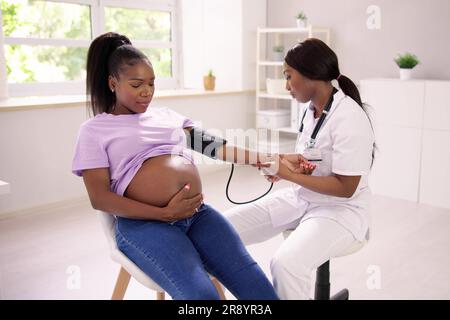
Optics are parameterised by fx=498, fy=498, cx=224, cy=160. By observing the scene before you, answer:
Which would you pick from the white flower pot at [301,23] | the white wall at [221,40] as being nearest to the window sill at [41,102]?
the white wall at [221,40]

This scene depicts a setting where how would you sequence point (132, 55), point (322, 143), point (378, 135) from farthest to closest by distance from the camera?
1. point (378, 135)
2. point (322, 143)
3. point (132, 55)

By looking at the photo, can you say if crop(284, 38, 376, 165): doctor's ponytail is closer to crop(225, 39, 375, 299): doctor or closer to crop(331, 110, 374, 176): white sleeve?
crop(225, 39, 375, 299): doctor

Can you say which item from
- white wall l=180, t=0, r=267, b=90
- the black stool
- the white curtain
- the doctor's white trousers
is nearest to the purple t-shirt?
the doctor's white trousers

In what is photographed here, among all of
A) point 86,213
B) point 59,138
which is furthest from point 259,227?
point 59,138

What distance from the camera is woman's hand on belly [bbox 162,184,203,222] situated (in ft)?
4.70

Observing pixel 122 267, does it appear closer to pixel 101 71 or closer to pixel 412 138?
pixel 101 71

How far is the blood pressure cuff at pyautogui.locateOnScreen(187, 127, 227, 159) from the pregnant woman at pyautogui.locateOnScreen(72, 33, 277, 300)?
0.29ft

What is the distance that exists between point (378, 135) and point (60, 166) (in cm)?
234

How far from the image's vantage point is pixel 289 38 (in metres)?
4.71

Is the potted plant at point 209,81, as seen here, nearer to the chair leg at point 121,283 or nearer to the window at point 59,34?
the window at point 59,34

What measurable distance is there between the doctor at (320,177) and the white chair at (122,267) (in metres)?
0.29

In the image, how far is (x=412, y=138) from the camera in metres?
3.57
